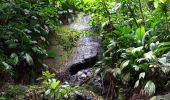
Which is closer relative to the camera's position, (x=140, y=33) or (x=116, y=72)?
(x=116, y=72)

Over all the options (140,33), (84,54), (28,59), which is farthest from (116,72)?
(84,54)

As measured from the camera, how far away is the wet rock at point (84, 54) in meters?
7.35

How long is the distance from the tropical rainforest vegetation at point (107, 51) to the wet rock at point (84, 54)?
1.77 feet

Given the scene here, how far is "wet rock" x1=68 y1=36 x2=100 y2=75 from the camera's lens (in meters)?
7.35

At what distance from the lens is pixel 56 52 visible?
7852mm

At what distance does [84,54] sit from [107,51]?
128 cm

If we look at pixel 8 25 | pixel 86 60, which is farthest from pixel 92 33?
pixel 8 25

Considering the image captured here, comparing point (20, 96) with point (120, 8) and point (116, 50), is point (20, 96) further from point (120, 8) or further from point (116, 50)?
point (120, 8)

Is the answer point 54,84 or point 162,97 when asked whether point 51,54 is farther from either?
point 162,97

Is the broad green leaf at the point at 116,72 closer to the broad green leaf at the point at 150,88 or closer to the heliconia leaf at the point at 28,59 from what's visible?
the broad green leaf at the point at 150,88

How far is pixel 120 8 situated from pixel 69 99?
3.03m

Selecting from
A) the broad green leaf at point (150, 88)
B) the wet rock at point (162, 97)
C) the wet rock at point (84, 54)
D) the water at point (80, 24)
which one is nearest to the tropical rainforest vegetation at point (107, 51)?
the broad green leaf at point (150, 88)

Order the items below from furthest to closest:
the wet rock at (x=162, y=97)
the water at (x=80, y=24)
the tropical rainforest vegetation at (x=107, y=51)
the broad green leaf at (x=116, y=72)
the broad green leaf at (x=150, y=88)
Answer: the water at (x=80, y=24), the broad green leaf at (x=116, y=72), the tropical rainforest vegetation at (x=107, y=51), the broad green leaf at (x=150, y=88), the wet rock at (x=162, y=97)

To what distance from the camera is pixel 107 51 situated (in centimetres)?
664
